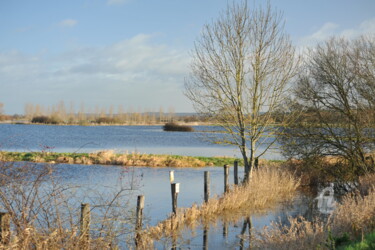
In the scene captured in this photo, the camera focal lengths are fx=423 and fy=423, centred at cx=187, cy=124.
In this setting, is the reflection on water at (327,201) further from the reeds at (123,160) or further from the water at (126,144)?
the reeds at (123,160)

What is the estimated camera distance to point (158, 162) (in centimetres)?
3020

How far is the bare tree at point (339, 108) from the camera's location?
59.3ft

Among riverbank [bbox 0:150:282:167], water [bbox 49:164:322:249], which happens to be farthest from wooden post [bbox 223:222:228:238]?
riverbank [bbox 0:150:282:167]

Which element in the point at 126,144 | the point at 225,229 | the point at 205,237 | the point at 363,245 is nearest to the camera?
the point at 363,245

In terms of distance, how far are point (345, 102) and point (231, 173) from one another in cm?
1125

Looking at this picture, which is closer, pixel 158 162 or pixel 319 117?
pixel 319 117

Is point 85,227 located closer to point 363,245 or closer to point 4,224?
point 4,224

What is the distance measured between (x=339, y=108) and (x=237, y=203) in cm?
707

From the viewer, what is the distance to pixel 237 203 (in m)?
15.3

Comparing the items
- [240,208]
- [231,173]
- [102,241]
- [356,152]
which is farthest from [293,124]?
[102,241]

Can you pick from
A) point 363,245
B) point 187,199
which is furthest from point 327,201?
point 363,245

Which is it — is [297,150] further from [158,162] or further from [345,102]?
[158,162]

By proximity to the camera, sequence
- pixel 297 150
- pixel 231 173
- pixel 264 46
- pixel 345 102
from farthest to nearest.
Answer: pixel 231 173 → pixel 297 150 → pixel 345 102 → pixel 264 46

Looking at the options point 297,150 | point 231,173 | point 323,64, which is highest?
point 323,64
